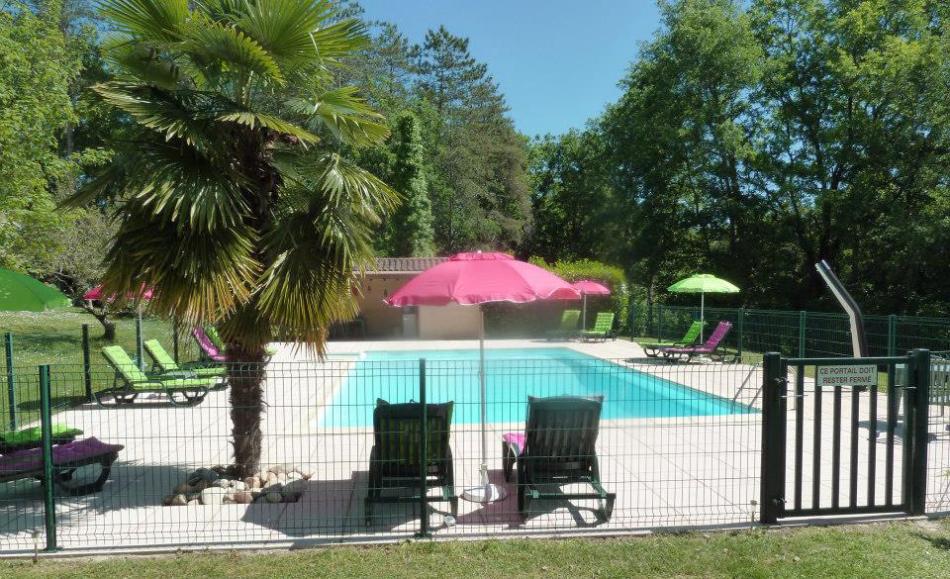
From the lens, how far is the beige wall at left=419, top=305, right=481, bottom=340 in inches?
914

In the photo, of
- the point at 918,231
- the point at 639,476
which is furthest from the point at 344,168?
the point at 918,231

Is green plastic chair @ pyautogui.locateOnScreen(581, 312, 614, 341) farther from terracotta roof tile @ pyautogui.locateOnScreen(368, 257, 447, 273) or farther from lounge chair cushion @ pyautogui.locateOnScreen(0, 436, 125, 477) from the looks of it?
lounge chair cushion @ pyautogui.locateOnScreen(0, 436, 125, 477)

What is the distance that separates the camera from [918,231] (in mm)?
19688

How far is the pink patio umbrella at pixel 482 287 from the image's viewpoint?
221 inches

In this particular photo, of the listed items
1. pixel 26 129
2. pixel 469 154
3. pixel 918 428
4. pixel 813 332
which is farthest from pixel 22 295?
pixel 469 154

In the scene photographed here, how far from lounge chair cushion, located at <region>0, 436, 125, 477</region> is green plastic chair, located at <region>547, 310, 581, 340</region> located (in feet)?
57.9

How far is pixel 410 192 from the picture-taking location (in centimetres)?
3247

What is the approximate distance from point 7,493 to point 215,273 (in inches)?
124

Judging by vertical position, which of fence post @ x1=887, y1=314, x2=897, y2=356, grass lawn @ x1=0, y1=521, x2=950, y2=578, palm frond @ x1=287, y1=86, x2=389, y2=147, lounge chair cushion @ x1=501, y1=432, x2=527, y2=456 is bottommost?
grass lawn @ x1=0, y1=521, x2=950, y2=578

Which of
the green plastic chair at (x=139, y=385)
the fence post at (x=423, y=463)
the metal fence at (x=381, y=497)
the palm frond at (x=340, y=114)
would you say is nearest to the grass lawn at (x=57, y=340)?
the green plastic chair at (x=139, y=385)

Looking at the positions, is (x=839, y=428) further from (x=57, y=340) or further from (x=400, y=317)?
(x=57, y=340)

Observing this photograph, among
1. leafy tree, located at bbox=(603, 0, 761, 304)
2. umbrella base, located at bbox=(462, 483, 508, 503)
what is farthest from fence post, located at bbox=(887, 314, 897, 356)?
leafy tree, located at bbox=(603, 0, 761, 304)

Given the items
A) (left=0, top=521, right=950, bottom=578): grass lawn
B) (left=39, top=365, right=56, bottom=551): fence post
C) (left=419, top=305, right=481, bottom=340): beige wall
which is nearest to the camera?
(left=0, top=521, right=950, bottom=578): grass lawn

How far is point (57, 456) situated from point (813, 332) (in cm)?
1427
